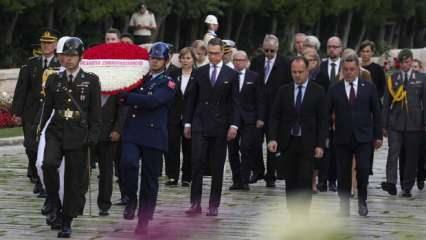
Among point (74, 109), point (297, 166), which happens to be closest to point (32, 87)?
point (74, 109)

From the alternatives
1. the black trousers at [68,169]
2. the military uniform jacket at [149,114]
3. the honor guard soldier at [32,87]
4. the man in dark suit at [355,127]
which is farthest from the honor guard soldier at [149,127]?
the honor guard soldier at [32,87]

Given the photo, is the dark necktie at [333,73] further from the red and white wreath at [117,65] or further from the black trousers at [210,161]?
the red and white wreath at [117,65]

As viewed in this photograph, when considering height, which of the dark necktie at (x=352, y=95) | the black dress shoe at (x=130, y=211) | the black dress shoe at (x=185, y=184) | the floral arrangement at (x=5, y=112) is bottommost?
the black dress shoe at (x=130, y=211)

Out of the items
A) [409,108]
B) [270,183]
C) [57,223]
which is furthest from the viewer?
[270,183]

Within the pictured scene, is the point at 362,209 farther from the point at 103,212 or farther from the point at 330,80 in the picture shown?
the point at 330,80

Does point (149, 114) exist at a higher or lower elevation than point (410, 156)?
higher

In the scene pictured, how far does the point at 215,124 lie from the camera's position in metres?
13.1

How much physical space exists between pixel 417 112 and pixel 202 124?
12.0 feet

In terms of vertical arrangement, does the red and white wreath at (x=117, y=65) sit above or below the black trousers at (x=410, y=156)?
above

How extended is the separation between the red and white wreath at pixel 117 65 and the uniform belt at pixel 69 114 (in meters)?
0.61

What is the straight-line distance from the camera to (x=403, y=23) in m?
62.9

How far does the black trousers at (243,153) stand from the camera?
16078 millimetres

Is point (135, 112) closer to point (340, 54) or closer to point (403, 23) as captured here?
point (340, 54)

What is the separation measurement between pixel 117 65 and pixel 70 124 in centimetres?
96
